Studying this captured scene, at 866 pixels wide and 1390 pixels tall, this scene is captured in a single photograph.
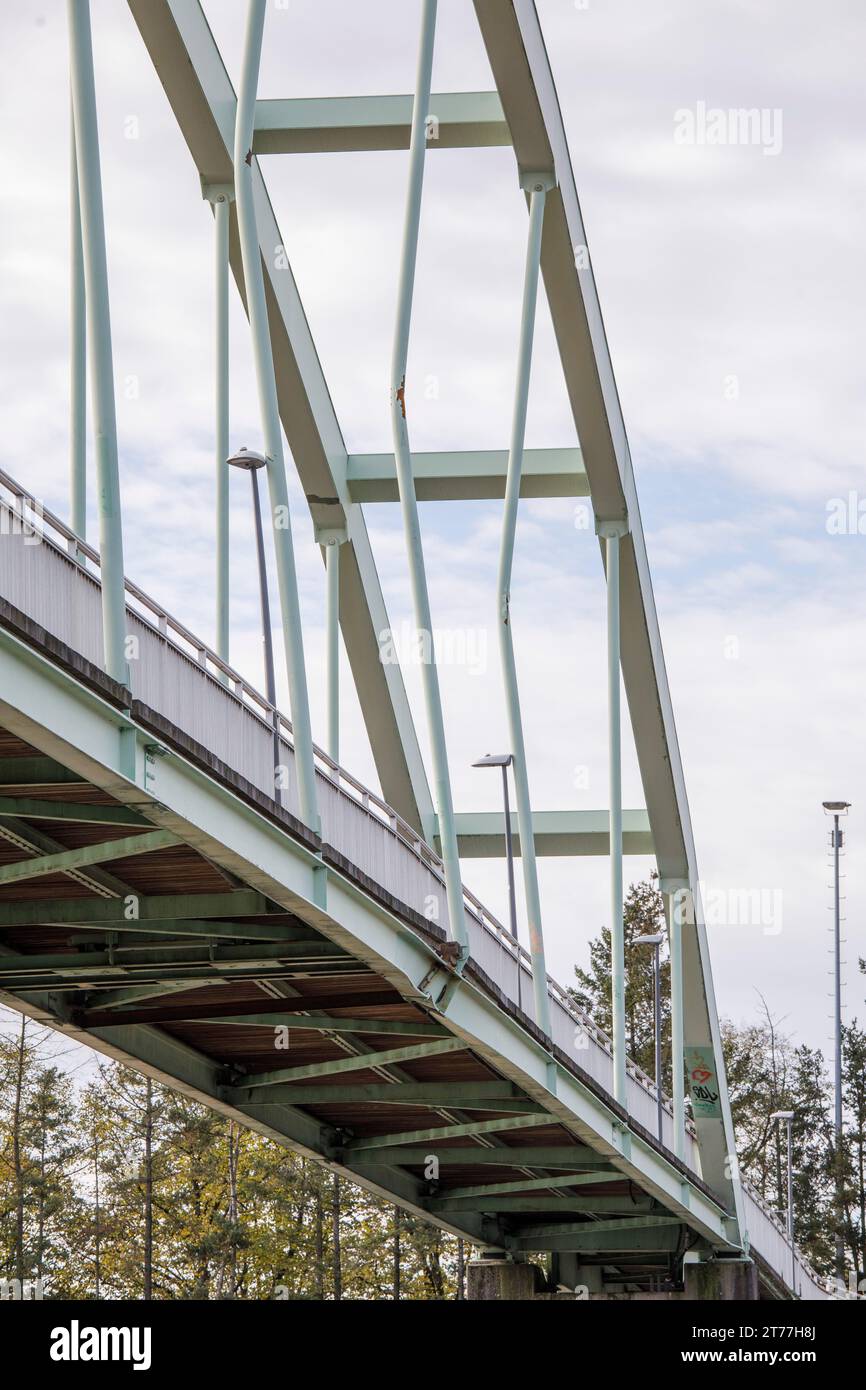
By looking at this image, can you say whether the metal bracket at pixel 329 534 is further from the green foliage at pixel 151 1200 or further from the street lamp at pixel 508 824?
the green foliage at pixel 151 1200

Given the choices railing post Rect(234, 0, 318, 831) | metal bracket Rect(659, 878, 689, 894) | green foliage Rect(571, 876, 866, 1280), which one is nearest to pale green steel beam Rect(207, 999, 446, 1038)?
railing post Rect(234, 0, 318, 831)

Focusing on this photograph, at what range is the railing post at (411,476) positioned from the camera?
897 inches

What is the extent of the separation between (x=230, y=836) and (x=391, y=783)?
59.1 ft

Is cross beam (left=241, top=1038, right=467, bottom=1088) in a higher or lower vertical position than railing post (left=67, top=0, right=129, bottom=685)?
lower

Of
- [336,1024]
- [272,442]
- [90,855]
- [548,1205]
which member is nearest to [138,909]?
[90,855]

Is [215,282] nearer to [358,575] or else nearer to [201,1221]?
[358,575]

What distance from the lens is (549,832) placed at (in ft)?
115

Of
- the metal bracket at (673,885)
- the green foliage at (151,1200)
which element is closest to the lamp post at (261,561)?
the metal bracket at (673,885)

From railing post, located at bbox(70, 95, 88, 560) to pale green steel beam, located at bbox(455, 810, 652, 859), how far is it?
546 inches

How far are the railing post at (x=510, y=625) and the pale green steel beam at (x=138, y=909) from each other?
6.77 m

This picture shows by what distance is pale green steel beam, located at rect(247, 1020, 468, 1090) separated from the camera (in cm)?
2575

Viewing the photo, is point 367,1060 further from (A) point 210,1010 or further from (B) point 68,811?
(B) point 68,811

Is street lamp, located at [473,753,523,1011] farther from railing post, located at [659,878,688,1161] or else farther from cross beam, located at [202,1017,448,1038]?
railing post, located at [659,878,688,1161]
